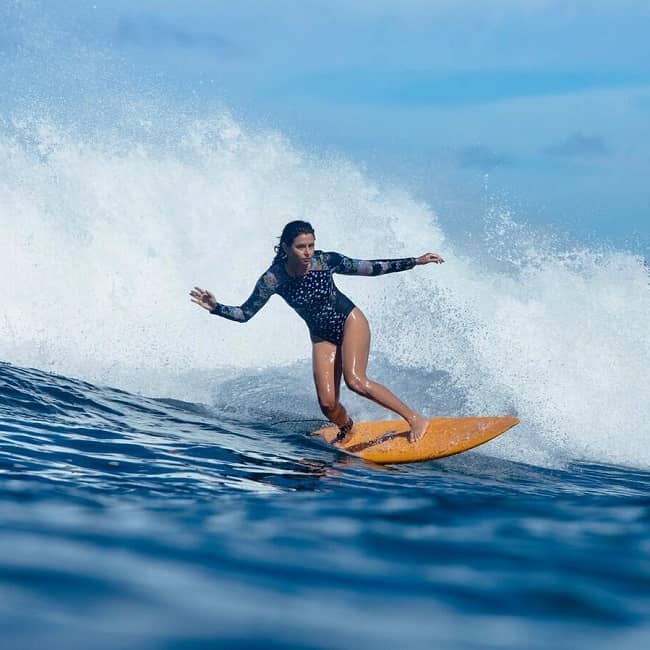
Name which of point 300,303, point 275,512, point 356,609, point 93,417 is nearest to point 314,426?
point 300,303

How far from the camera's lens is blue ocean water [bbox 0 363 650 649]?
10.0ft

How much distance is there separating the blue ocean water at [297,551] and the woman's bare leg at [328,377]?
3.47ft

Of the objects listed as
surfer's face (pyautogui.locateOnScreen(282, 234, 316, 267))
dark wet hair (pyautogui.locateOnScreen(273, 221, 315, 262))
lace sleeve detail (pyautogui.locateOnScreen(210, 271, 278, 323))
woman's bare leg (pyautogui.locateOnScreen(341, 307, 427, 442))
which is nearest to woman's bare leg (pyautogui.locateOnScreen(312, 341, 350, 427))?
woman's bare leg (pyautogui.locateOnScreen(341, 307, 427, 442))

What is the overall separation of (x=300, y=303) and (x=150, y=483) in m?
3.07

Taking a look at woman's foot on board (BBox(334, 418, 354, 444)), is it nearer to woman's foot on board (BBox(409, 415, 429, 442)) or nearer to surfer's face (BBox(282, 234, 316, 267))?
woman's foot on board (BBox(409, 415, 429, 442))

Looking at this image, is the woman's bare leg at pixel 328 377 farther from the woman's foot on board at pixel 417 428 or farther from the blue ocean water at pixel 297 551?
the blue ocean water at pixel 297 551

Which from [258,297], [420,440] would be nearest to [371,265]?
[258,297]

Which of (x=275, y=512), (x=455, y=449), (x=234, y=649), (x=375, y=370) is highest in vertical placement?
(x=375, y=370)

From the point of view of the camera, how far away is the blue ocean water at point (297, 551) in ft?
10.0

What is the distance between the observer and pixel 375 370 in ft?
41.2

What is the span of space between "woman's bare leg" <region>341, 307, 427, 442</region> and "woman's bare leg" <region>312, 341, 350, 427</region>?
241 millimetres

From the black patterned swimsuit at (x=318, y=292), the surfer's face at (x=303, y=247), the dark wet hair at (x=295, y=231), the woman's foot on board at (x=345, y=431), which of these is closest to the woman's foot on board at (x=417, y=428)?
the woman's foot on board at (x=345, y=431)

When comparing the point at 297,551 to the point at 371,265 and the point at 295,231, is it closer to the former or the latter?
the point at 295,231

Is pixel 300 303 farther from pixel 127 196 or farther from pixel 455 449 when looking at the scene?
pixel 127 196
